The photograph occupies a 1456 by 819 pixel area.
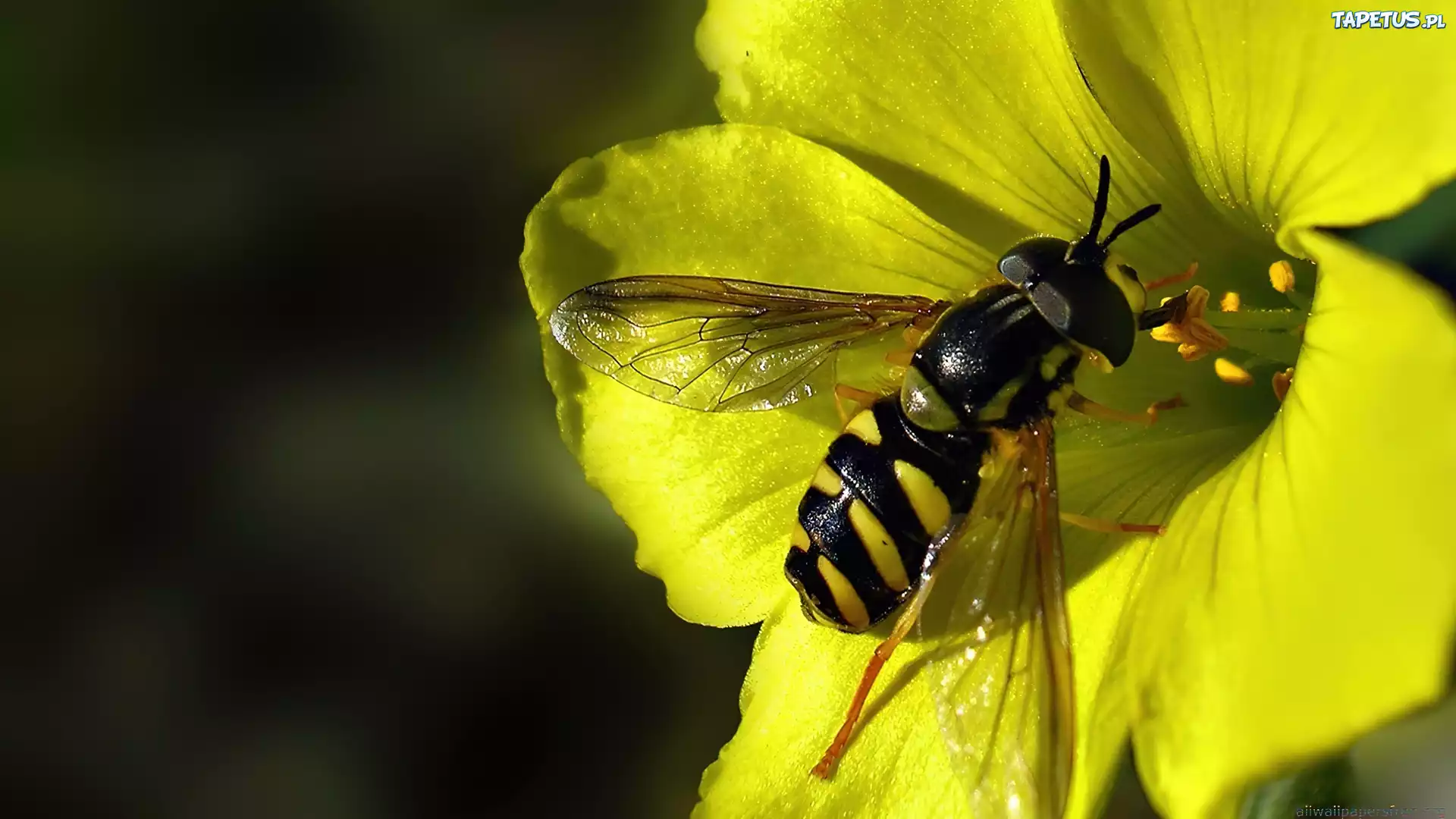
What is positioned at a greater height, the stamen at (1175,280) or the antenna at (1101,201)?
the antenna at (1101,201)

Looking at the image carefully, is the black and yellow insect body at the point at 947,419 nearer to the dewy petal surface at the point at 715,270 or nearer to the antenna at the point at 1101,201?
the antenna at the point at 1101,201

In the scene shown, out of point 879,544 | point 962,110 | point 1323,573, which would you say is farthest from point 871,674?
point 962,110

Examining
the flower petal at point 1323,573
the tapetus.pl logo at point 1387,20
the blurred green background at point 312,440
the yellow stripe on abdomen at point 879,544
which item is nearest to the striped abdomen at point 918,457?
the yellow stripe on abdomen at point 879,544

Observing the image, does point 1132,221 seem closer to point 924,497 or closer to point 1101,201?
point 1101,201

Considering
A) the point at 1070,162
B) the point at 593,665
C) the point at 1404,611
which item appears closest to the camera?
the point at 1404,611

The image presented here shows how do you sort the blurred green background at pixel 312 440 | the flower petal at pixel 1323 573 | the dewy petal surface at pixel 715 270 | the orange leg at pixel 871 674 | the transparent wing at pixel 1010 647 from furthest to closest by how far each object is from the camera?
the blurred green background at pixel 312 440
the dewy petal surface at pixel 715 270
the orange leg at pixel 871 674
the transparent wing at pixel 1010 647
the flower petal at pixel 1323 573

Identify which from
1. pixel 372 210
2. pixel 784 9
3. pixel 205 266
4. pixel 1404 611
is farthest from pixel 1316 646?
pixel 205 266

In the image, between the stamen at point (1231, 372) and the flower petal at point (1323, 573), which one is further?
the stamen at point (1231, 372)

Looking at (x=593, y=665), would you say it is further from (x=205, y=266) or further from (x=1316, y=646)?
(x=1316, y=646)
